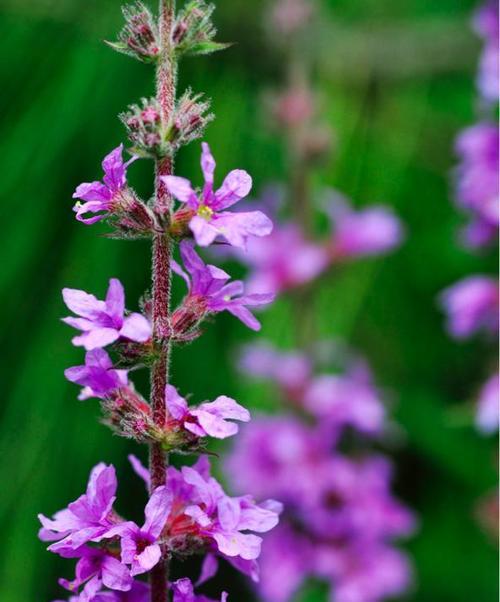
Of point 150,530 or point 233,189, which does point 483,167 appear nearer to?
point 233,189

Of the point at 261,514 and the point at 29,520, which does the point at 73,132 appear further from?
the point at 261,514

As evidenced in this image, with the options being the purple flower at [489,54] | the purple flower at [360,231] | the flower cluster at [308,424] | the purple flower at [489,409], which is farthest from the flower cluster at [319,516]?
the purple flower at [489,54]

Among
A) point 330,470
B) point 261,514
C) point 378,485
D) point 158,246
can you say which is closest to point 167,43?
point 158,246

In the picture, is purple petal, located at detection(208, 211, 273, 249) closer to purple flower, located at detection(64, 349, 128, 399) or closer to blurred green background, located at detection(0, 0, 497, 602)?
purple flower, located at detection(64, 349, 128, 399)

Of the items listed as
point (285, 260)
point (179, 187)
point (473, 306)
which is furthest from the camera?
point (285, 260)

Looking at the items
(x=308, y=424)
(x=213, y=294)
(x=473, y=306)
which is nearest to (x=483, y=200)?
(x=473, y=306)

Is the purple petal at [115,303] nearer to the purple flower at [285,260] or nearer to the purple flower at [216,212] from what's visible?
the purple flower at [216,212]

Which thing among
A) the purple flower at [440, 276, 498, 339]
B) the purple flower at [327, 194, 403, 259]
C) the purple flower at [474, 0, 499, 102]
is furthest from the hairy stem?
the purple flower at [327, 194, 403, 259]
